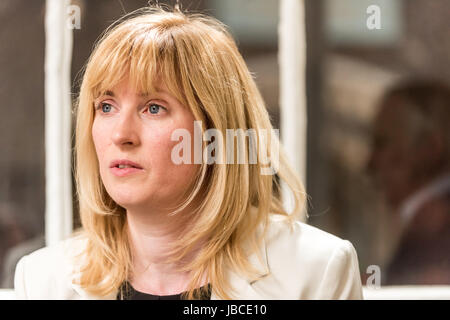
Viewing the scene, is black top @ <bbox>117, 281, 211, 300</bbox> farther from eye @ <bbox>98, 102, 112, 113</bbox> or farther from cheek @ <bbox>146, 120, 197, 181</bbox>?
eye @ <bbox>98, 102, 112, 113</bbox>

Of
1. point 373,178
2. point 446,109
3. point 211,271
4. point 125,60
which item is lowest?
point 211,271

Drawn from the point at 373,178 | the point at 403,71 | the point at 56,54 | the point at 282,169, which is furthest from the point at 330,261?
the point at 56,54

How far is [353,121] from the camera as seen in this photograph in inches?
62.0

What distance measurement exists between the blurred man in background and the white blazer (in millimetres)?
272

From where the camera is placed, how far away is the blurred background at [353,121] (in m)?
1.52

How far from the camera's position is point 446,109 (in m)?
1.61

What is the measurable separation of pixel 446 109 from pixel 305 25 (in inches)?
16.6

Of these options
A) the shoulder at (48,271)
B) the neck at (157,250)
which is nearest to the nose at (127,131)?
the neck at (157,250)

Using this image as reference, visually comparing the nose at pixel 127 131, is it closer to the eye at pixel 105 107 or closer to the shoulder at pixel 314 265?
the eye at pixel 105 107

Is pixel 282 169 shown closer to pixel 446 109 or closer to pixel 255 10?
pixel 255 10

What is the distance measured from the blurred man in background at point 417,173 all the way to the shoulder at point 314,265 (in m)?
0.27

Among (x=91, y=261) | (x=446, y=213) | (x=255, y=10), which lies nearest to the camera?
(x=91, y=261)

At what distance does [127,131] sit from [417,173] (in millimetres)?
748

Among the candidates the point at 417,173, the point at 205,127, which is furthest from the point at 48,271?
the point at 417,173
